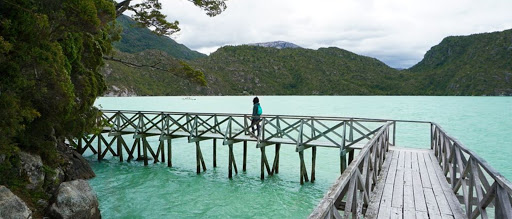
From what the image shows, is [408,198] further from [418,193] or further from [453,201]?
[453,201]

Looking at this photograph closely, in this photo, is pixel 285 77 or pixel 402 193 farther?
pixel 285 77

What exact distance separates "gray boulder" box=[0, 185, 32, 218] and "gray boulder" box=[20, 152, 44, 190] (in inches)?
71.0

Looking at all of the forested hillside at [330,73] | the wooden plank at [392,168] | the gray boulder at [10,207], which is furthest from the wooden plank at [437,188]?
the forested hillside at [330,73]

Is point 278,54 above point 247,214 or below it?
above

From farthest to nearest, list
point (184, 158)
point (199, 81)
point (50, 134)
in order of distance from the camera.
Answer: point (184, 158)
point (199, 81)
point (50, 134)

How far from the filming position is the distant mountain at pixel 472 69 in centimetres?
13500

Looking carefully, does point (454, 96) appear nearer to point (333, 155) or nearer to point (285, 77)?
point (285, 77)

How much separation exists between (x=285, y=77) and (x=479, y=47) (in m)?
87.4

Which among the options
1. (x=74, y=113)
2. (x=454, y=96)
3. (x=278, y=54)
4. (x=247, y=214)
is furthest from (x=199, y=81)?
(x=278, y=54)

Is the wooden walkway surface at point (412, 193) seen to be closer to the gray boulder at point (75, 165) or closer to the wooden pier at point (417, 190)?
the wooden pier at point (417, 190)

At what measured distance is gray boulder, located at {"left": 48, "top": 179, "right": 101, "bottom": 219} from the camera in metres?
7.88

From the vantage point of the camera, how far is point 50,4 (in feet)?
28.0

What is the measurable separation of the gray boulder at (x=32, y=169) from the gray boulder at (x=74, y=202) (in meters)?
0.80

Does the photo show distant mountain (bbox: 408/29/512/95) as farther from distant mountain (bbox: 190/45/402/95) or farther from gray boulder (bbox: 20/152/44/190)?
gray boulder (bbox: 20/152/44/190)
